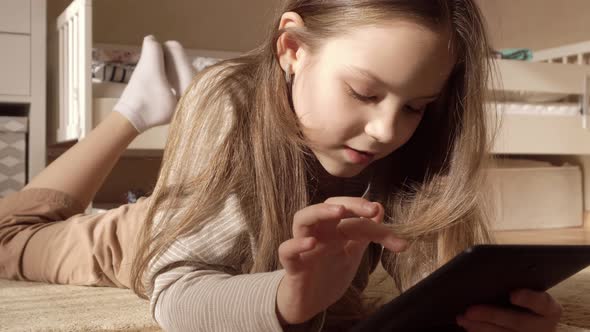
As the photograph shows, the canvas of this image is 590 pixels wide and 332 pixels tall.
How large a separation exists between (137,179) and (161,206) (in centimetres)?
216

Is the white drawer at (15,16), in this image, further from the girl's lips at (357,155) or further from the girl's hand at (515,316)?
the girl's hand at (515,316)

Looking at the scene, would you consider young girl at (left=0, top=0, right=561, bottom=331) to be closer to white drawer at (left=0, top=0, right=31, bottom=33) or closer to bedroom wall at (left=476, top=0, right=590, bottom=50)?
white drawer at (left=0, top=0, right=31, bottom=33)

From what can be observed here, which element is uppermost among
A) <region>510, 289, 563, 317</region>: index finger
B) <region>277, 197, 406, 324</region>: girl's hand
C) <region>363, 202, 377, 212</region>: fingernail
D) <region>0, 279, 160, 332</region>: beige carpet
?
<region>363, 202, 377, 212</region>: fingernail

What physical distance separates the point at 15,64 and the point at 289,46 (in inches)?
62.1

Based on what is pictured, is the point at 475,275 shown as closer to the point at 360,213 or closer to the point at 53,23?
the point at 360,213

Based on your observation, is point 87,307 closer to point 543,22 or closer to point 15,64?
point 15,64

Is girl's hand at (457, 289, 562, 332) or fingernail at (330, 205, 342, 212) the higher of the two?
fingernail at (330, 205, 342, 212)

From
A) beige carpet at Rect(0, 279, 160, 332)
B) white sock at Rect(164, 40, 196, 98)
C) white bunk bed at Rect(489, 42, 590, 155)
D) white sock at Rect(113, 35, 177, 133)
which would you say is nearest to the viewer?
beige carpet at Rect(0, 279, 160, 332)

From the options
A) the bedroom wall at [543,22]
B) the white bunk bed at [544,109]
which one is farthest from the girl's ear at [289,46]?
the bedroom wall at [543,22]

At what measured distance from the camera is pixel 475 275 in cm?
54

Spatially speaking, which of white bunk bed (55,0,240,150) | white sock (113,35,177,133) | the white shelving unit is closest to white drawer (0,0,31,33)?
the white shelving unit

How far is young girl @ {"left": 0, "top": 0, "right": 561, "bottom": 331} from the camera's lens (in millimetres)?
636

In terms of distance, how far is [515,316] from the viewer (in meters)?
0.62

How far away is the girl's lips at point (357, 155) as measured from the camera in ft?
2.53
